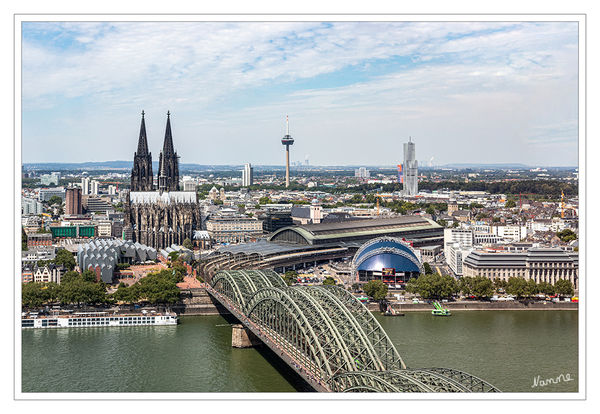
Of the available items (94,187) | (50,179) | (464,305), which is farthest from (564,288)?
(94,187)

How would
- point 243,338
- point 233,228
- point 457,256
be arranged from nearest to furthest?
1. point 243,338
2. point 457,256
3. point 233,228

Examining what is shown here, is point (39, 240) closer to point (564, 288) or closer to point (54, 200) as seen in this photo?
point (564, 288)

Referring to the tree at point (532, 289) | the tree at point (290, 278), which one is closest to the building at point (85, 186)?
the tree at point (290, 278)

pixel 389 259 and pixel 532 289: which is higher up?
pixel 389 259

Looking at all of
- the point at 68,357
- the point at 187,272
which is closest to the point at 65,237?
the point at 187,272

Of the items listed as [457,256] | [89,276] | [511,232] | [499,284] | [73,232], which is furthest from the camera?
[73,232]

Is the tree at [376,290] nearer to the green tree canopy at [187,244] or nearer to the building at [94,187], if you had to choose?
the green tree canopy at [187,244]

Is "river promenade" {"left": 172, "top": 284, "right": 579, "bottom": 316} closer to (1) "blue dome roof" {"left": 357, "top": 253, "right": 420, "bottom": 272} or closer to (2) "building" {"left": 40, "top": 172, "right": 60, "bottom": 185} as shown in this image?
(1) "blue dome roof" {"left": 357, "top": 253, "right": 420, "bottom": 272}

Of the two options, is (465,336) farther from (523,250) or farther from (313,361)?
(523,250)
